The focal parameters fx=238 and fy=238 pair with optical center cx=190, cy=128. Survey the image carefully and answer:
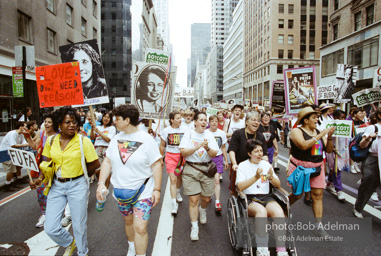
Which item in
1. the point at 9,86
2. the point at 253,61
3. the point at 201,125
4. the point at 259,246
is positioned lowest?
the point at 259,246

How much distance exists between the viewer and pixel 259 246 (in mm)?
2762

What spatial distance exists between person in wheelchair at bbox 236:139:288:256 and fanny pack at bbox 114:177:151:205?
137 cm

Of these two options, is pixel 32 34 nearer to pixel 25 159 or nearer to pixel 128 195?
pixel 25 159

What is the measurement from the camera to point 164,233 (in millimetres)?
3727

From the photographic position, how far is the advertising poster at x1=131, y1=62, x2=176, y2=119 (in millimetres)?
5340

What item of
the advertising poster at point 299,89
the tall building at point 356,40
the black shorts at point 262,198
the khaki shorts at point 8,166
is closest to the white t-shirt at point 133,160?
the black shorts at point 262,198

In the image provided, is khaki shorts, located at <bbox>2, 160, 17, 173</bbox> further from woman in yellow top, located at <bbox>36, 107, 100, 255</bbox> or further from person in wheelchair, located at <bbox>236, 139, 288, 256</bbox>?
Answer: person in wheelchair, located at <bbox>236, 139, 288, 256</bbox>

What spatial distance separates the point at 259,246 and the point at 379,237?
2.14 metres

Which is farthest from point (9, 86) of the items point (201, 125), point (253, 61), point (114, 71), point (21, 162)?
point (253, 61)

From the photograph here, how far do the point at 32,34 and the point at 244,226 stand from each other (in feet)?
62.5

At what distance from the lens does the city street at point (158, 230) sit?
3.23 metres

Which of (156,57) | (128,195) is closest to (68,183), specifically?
(128,195)

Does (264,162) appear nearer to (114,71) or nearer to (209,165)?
(209,165)

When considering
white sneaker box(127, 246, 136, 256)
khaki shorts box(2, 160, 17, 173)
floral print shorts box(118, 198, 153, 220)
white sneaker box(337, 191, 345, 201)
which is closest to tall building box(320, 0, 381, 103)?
white sneaker box(337, 191, 345, 201)
